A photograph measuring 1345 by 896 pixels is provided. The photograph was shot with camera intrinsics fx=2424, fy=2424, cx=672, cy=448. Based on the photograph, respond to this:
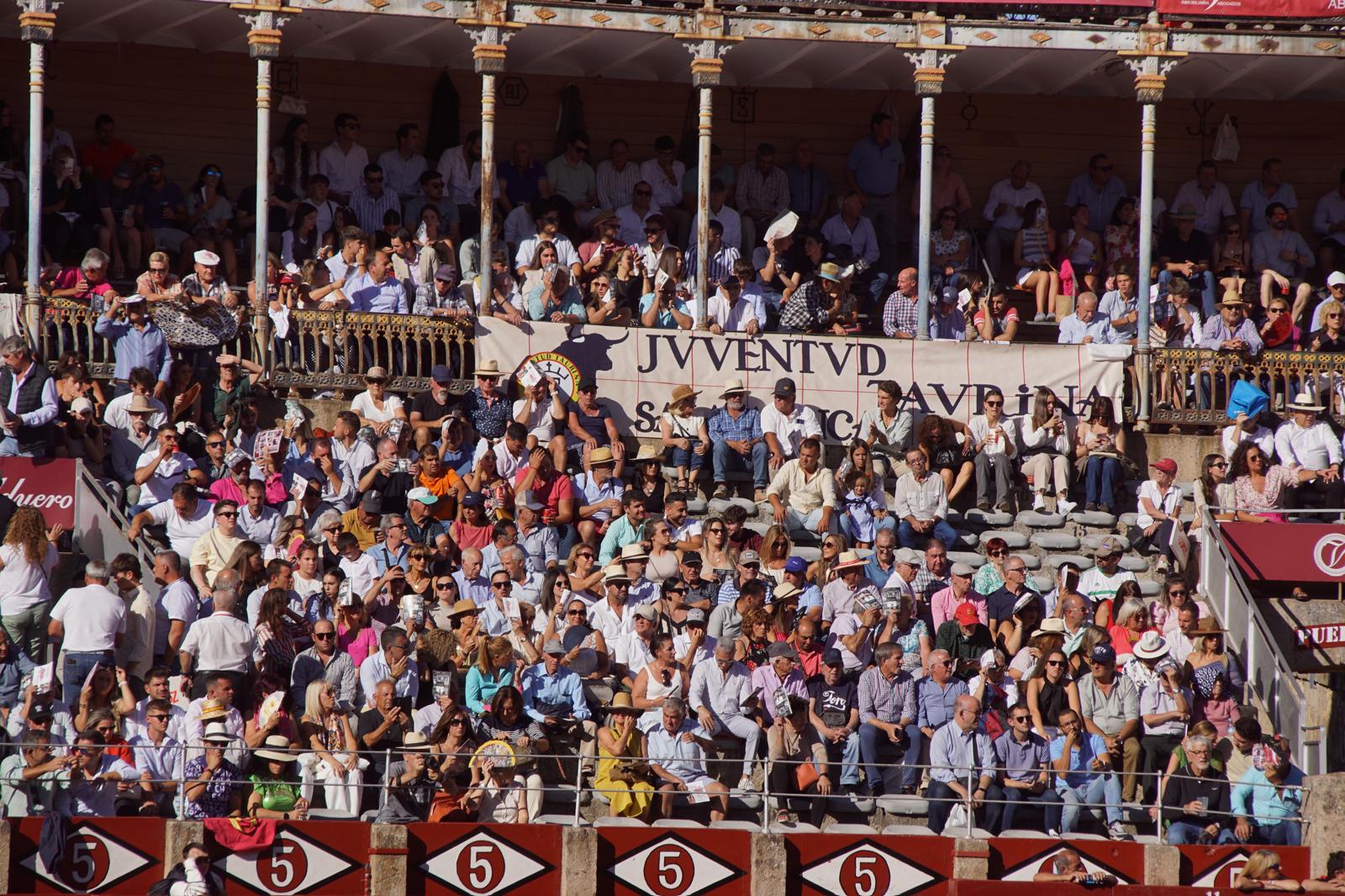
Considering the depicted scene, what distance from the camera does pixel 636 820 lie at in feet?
57.4

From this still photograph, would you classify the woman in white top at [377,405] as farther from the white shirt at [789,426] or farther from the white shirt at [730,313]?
the white shirt at [730,313]

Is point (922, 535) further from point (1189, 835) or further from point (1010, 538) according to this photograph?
point (1189, 835)

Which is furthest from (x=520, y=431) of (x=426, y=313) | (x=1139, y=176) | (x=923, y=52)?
(x=1139, y=176)

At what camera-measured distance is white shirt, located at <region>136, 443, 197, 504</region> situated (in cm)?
2020

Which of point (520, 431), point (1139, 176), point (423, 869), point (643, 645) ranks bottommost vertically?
point (423, 869)

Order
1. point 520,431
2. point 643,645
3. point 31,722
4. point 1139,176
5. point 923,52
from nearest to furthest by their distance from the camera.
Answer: point 31,722, point 643,645, point 520,431, point 923,52, point 1139,176

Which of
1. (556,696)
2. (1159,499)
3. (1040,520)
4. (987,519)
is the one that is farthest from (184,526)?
(1159,499)

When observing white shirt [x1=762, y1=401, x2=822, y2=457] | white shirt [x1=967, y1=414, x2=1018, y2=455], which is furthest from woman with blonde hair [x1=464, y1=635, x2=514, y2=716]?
white shirt [x1=967, y1=414, x2=1018, y2=455]

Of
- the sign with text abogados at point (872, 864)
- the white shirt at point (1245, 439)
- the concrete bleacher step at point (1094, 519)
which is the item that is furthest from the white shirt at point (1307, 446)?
the sign with text abogados at point (872, 864)

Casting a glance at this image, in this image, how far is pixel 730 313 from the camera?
23.9 meters

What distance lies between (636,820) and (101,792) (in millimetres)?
3774

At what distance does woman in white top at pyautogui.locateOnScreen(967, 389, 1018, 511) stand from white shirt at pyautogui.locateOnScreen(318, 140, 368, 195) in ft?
22.9

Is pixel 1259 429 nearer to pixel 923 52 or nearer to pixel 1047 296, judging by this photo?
pixel 1047 296

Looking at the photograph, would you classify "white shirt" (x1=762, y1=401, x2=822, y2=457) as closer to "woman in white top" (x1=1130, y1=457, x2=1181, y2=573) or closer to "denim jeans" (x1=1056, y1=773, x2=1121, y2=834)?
"woman in white top" (x1=1130, y1=457, x2=1181, y2=573)
